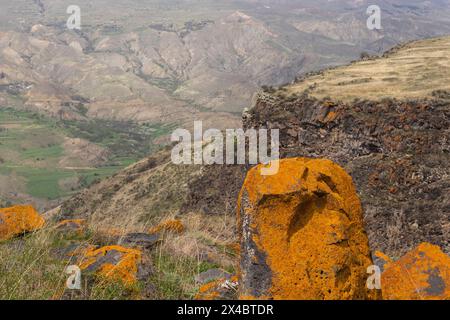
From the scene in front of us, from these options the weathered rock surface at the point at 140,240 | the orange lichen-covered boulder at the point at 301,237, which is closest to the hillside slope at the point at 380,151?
the weathered rock surface at the point at 140,240

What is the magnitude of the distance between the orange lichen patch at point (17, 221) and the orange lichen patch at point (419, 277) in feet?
21.0

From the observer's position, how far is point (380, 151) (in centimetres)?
2928

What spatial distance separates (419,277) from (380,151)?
23885 mm

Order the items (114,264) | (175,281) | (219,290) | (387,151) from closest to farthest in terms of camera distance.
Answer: (219,290), (175,281), (114,264), (387,151)

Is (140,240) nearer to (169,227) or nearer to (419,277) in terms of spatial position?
(169,227)

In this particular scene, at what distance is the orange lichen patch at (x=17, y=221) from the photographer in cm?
915

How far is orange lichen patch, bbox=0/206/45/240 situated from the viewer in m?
9.15

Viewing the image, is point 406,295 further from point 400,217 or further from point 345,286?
point 400,217

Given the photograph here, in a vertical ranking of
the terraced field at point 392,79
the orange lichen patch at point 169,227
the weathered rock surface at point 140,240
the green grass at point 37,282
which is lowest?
the terraced field at point 392,79

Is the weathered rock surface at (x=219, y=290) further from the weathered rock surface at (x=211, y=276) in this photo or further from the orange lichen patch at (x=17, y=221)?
the orange lichen patch at (x=17, y=221)

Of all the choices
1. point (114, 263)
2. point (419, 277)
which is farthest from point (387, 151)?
point (114, 263)

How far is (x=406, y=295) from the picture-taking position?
614 centimetres

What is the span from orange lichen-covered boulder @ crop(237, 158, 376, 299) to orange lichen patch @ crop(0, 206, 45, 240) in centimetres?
533

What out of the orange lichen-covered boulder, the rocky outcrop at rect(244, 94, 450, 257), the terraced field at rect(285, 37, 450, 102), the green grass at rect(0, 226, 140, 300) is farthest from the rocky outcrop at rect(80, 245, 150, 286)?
the terraced field at rect(285, 37, 450, 102)
